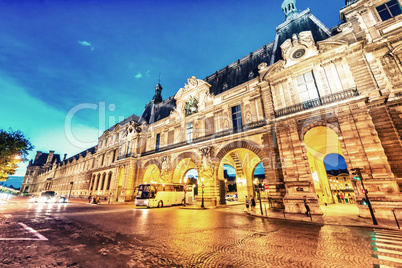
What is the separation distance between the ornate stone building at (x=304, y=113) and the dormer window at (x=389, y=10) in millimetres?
64

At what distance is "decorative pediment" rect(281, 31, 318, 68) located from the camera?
50.9 ft

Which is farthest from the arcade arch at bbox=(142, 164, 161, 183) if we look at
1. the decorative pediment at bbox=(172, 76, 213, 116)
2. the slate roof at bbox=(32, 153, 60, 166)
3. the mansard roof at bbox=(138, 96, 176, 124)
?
the slate roof at bbox=(32, 153, 60, 166)

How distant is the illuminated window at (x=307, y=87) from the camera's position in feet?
48.5

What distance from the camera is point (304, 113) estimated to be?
46.4ft

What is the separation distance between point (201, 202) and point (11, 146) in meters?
22.9

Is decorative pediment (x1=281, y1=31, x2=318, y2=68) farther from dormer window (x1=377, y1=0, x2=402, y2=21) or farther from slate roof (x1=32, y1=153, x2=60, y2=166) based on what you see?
slate roof (x1=32, y1=153, x2=60, y2=166)

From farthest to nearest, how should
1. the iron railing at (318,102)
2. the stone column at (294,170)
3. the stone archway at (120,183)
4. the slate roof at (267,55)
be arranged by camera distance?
the stone archway at (120,183)
the slate roof at (267,55)
the iron railing at (318,102)
the stone column at (294,170)

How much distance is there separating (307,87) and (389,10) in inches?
326

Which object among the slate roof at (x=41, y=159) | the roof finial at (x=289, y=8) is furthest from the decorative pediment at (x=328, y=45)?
the slate roof at (x=41, y=159)

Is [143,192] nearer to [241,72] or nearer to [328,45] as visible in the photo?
[241,72]

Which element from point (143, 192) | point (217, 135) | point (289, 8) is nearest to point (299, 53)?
point (289, 8)

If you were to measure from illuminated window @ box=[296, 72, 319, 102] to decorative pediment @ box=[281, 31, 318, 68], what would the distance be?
69.7 inches

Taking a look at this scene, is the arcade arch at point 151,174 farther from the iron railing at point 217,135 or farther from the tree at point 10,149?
the tree at point 10,149

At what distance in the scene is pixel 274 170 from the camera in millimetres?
15070
